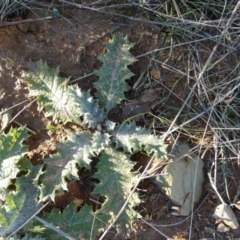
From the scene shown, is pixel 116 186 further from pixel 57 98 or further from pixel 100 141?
pixel 57 98

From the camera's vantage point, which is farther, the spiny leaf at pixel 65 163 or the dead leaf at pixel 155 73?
the dead leaf at pixel 155 73

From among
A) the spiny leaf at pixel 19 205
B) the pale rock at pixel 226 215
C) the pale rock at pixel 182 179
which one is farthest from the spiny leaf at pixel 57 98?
the pale rock at pixel 226 215

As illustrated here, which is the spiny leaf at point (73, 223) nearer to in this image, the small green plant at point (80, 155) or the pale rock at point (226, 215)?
the small green plant at point (80, 155)

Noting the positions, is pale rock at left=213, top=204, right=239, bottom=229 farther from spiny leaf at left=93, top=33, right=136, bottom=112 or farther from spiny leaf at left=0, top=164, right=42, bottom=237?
spiny leaf at left=0, top=164, right=42, bottom=237

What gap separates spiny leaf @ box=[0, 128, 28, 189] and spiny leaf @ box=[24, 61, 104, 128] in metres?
0.18

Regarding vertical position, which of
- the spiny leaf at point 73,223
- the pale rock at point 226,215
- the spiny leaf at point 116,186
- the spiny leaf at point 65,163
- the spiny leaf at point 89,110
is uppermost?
the spiny leaf at point 89,110

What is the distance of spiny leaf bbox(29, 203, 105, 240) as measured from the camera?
7.20ft

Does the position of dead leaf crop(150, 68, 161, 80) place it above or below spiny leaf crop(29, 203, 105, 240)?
above

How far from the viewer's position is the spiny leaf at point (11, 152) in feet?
7.13

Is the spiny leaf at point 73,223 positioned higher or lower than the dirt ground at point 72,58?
lower

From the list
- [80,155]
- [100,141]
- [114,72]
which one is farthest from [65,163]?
[114,72]

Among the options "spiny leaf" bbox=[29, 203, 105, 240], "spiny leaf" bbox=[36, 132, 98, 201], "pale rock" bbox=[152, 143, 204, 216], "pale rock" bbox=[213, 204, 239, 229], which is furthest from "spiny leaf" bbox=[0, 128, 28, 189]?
"pale rock" bbox=[213, 204, 239, 229]

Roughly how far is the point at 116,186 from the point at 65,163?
0.88 ft

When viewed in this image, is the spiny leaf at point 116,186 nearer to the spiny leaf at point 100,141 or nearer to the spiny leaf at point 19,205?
the spiny leaf at point 100,141
